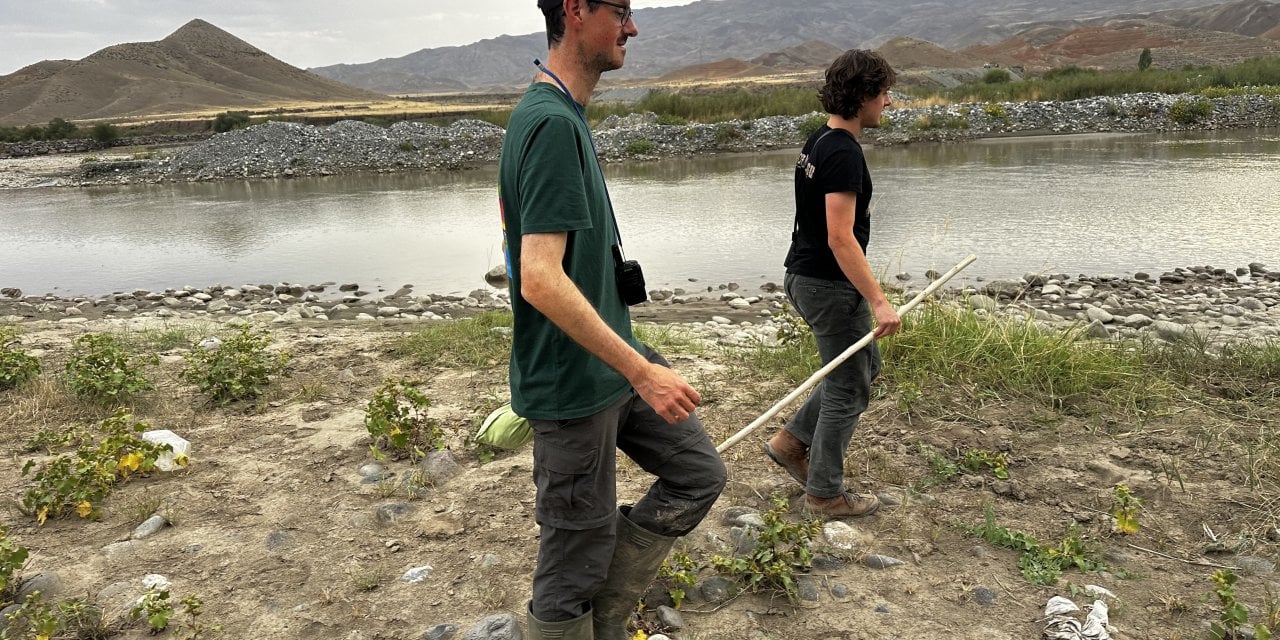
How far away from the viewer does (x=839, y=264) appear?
3.03 meters

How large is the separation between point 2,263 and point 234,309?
6.96 m

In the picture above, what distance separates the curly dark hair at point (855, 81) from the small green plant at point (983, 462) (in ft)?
5.89

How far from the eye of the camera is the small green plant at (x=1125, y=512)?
3.11 metres

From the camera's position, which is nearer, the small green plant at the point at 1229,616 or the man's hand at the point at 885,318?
the small green plant at the point at 1229,616

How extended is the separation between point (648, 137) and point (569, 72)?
972 inches

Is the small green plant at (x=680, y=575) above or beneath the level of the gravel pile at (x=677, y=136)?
beneath

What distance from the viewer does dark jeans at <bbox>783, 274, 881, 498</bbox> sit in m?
3.17

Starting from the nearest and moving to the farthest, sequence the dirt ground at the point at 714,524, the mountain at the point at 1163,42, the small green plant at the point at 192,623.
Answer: the small green plant at the point at 192,623 → the dirt ground at the point at 714,524 → the mountain at the point at 1163,42

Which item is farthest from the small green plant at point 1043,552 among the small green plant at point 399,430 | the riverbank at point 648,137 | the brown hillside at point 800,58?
the brown hillside at point 800,58

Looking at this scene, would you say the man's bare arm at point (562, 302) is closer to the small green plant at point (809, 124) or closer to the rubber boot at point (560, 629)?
the rubber boot at point (560, 629)

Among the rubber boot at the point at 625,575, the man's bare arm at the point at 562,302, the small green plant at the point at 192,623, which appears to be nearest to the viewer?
the man's bare arm at the point at 562,302

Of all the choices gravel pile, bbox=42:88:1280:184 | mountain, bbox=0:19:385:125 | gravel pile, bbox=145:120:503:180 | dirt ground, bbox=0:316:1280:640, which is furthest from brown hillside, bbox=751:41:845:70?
dirt ground, bbox=0:316:1280:640

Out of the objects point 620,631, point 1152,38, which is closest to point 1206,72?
point 620,631

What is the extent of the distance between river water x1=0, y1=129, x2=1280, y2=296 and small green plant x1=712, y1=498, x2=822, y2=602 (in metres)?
4.40
